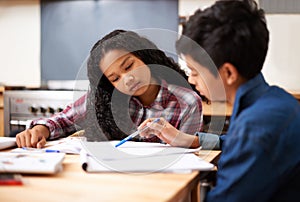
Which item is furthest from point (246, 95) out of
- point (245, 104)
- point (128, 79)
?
point (128, 79)

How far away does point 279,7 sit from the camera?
8.82 feet

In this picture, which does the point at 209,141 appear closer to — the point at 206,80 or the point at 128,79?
the point at 206,80

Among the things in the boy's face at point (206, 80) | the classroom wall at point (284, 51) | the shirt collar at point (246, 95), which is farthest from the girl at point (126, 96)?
the classroom wall at point (284, 51)

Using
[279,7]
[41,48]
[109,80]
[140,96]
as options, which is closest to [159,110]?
[140,96]

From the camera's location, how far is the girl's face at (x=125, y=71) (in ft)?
4.72

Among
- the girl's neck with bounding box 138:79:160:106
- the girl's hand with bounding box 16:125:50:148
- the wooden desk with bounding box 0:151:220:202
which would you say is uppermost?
the wooden desk with bounding box 0:151:220:202

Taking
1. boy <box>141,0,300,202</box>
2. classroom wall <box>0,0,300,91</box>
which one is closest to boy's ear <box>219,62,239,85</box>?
boy <box>141,0,300,202</box>

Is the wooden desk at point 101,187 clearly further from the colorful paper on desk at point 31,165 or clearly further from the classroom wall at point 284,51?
the classroom wall at point 284,51

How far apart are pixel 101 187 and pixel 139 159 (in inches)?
9.3

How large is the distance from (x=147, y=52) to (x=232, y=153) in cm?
93

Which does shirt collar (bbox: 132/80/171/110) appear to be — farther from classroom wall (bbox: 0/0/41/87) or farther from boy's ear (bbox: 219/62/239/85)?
classroom wall (bbox: 0/0/41/87)

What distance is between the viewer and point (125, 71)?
56.4 inches

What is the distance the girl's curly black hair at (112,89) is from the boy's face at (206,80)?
548 millimetres

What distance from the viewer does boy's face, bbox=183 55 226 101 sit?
969mm
